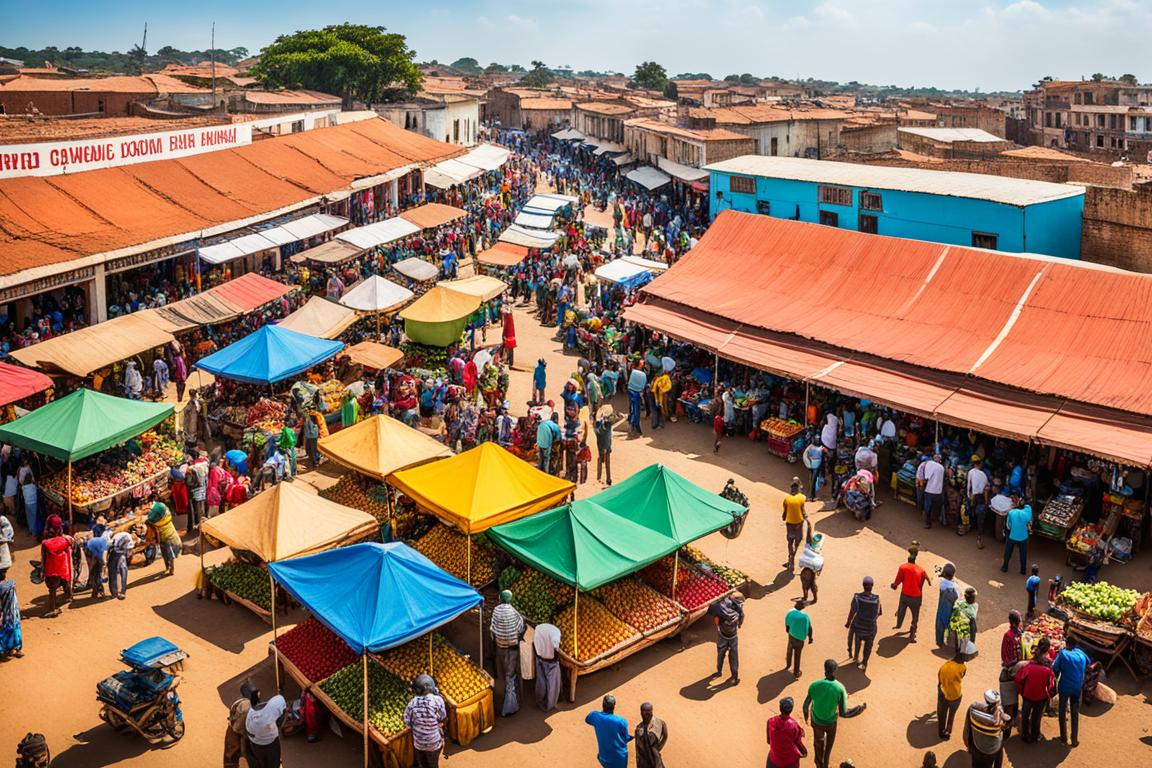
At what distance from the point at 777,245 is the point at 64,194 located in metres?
15.6

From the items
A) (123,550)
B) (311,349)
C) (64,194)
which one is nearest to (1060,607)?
(123,550)

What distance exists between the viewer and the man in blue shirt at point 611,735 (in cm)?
883

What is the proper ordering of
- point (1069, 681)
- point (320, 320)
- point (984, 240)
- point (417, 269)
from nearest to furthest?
point (1069, 681), point (320, 320), point (984, 240), point (417, 269)

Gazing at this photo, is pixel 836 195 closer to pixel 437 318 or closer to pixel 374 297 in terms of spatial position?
pixel 437 318

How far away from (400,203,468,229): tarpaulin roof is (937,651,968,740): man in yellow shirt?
71.9 ft

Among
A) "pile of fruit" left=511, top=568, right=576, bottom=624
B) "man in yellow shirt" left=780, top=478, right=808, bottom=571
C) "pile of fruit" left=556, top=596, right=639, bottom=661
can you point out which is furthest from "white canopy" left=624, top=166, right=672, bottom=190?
"pile of fruit" left=556, top=596, right=639, bottom=661

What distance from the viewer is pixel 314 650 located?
10633 millimetres

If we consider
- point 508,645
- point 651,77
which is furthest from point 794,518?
point 651,77

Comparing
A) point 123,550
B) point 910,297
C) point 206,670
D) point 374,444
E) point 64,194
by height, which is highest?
point 64,194

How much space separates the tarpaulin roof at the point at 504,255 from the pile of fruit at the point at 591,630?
1673 cm

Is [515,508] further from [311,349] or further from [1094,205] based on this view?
[1094,205]

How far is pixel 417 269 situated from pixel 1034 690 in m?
18.8

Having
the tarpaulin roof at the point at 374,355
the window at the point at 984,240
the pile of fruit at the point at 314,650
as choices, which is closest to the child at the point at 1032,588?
the pile of fruit at the point at 314,650

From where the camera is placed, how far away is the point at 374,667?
1028 centimetres
